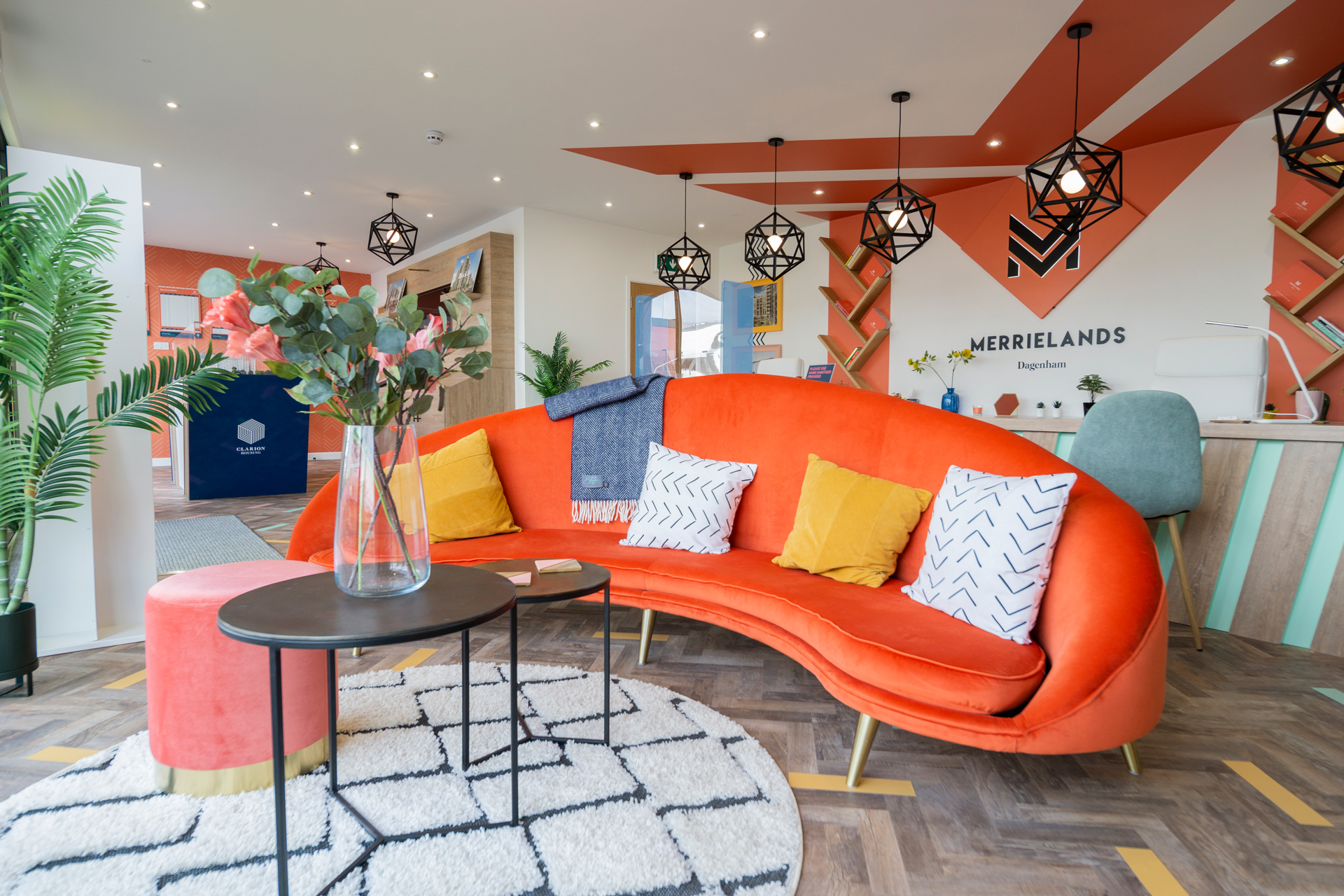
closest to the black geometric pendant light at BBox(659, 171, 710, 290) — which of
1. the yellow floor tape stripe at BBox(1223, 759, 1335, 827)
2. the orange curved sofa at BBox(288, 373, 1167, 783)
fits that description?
the orange curved sofa at BBox(288, 373, 1167, 783)

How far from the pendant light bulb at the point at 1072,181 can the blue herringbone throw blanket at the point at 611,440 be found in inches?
113

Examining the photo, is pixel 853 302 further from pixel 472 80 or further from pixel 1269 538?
pixel 1269 538

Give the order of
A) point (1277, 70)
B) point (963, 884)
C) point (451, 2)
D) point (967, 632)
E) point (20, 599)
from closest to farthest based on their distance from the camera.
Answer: point (963, 884) → point (967, 632) → point (20, 599) → point (451, 2) → point (1277, 70)

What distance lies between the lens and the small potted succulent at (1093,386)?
5359 millimetres

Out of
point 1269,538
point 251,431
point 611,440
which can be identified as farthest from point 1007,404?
point 251,431

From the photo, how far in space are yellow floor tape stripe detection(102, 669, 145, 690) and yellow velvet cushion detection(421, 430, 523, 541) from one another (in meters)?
1.06

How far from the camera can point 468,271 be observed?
7.92 metres

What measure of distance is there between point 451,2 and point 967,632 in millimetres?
3897

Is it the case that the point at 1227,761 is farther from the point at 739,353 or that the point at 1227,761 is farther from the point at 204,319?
the point at 739,353

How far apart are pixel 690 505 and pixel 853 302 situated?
5.63 m

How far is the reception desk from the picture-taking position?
2.68 m

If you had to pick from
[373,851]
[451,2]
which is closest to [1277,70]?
[451,2]

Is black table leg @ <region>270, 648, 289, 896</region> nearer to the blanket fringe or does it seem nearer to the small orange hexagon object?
the blanket fringe

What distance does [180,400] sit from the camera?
2.57 m
